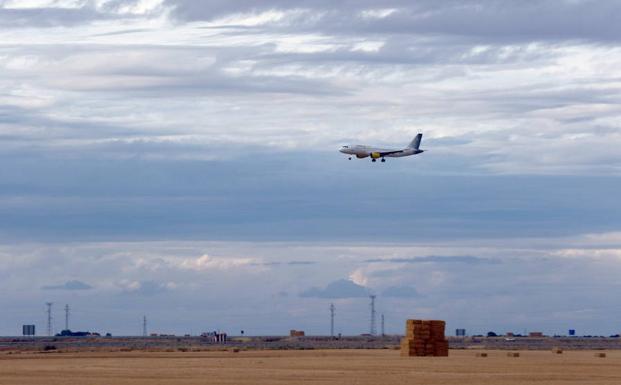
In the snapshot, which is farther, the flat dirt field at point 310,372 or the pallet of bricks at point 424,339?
the pallet of bricks at point 424,339

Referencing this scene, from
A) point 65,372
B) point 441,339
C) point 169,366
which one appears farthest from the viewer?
point 441,339

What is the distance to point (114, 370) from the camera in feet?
243

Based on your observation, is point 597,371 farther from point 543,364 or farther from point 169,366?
point 169,366

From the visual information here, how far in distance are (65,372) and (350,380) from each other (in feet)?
62.5

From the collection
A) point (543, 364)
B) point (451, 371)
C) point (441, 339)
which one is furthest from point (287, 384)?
point (441, 339)

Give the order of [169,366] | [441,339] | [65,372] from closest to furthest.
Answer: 1. [65,372]
2. [169,366]
3. [441,339]

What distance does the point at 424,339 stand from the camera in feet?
319

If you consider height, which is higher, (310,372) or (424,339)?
(424,339)

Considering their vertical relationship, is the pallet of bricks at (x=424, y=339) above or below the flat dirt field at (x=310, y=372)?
above

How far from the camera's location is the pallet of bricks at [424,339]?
97.1 metres

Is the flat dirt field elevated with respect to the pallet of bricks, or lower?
lower

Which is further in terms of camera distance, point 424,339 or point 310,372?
point 424,339

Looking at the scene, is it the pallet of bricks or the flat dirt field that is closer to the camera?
the flat dirt field

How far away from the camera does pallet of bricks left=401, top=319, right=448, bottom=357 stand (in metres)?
97.1
